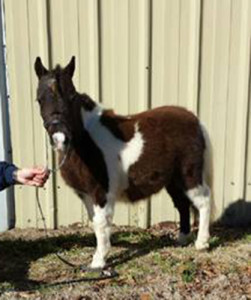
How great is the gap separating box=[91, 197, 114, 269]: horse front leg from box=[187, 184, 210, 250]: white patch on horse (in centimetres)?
72

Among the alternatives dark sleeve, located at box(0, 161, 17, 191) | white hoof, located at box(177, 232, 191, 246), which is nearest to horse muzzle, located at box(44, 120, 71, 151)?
dark sleeve, located at box(0, 161, 17, 191)

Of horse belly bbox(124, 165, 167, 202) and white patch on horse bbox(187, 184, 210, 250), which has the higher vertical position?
horse belly bbox(124, 165, 167, 202)

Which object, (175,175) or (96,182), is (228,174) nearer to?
(175,175)

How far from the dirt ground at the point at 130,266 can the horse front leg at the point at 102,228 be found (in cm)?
11

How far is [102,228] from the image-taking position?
4113mm

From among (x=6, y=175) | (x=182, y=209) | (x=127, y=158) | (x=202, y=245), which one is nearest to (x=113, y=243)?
(x=182, y=209)

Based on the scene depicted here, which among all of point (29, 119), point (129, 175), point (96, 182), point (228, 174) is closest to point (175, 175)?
point (129, 175)

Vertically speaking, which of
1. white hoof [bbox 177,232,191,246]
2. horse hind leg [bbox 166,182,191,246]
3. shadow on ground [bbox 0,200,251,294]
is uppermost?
horse hind leg [bbox 166,182,191,246]

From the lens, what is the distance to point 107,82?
5.03 metres

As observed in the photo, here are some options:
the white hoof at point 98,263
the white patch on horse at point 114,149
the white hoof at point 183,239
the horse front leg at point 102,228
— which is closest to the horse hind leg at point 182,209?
the white hoof at point 183,239

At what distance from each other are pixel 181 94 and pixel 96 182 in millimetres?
1469

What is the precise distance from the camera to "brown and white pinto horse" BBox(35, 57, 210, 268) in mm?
4000

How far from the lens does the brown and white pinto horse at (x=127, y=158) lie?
400 centimetres

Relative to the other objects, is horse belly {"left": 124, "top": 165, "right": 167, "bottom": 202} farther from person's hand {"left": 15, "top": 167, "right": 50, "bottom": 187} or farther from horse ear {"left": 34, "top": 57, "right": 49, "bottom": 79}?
horse ear {"left": 34, "top": 57, "right": 49, "bottom": 79}
